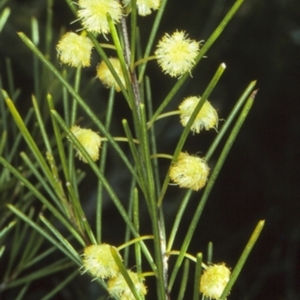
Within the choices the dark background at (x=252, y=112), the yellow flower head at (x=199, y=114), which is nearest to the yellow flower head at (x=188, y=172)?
the yellow flower head at (x=199, y=114)

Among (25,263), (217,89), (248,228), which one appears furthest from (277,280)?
(25,263)

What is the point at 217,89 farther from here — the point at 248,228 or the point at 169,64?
the point at 169,64

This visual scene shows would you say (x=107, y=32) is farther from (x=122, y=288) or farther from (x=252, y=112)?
(x=252, y=112)

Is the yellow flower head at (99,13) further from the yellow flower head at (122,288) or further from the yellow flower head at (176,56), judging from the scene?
the yellow flower head at (122,288)

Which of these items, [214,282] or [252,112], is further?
[252,112]

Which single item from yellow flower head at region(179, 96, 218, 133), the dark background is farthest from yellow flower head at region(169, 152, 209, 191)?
the dark background

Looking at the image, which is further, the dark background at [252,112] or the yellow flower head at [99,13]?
the dark background at [252,112]

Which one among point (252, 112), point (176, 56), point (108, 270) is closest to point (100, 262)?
point (108, 270)
